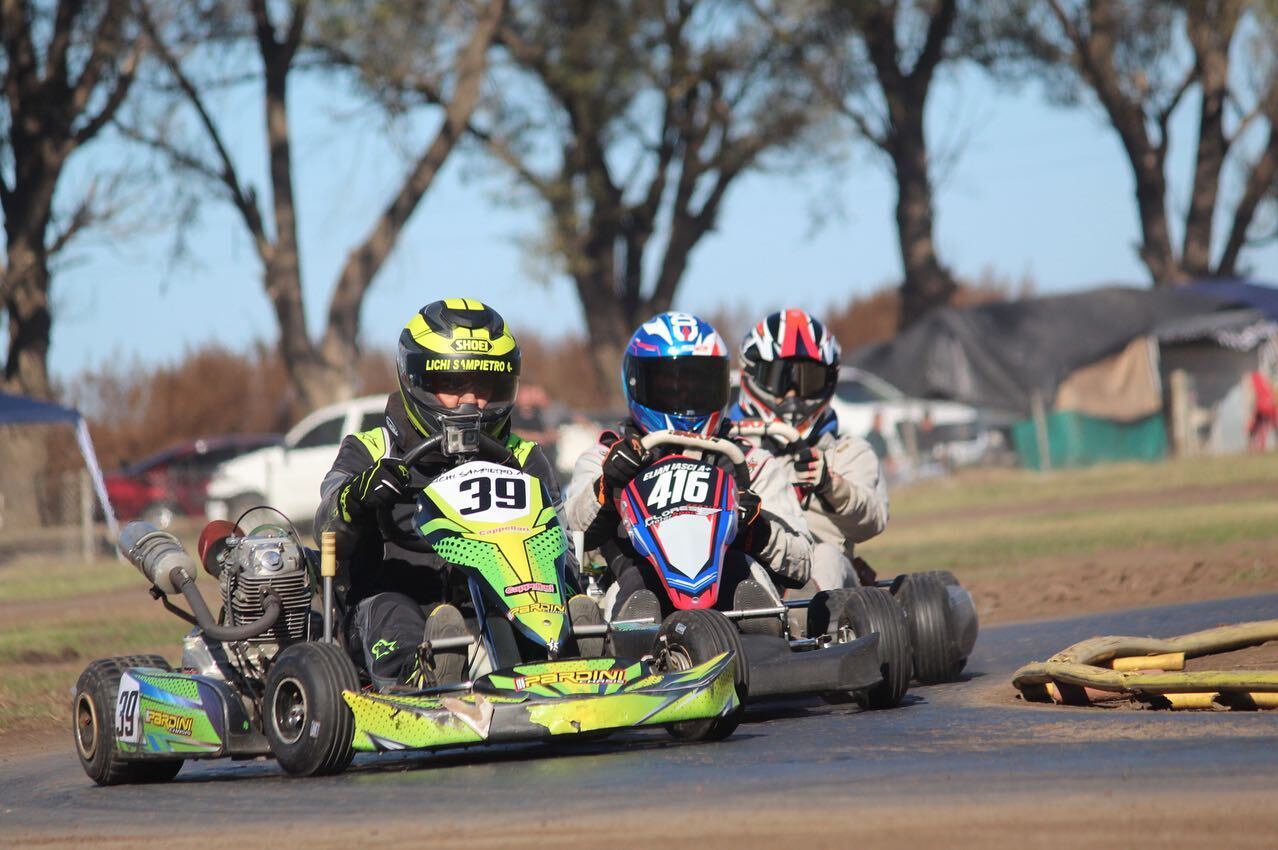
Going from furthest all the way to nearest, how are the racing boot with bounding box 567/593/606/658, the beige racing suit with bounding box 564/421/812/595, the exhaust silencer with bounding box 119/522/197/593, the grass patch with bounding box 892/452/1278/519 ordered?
the grass patch with bounding box 892/452/1278/519 < the beige racing suit with bounding box 564/421/812/595 < the exhaust silencer with bounding box 119/522/197/593 < the racing boot with bounding box 567/593/606/658

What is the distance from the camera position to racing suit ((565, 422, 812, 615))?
7.34m

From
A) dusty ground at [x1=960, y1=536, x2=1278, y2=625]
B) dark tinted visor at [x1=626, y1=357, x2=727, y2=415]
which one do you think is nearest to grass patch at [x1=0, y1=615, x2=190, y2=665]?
dark tinted visor at [x1=626, y1=357, x2=727, y2=415]

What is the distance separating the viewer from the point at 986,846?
4.24 metres

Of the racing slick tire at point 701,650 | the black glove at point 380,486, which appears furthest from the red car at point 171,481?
the racing slick tire at point 701,650

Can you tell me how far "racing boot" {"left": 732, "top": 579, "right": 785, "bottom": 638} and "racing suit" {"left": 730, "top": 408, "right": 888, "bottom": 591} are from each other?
0.92m

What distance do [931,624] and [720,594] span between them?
120 centimetres

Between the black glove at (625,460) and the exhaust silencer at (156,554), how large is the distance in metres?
1.66

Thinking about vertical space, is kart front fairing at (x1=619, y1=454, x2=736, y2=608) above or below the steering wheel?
below

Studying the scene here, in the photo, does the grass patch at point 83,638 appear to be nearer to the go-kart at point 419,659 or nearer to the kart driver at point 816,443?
the kart driver at point 816,443

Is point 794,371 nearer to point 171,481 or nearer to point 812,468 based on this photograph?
point 812,468

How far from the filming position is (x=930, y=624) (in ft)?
26.1

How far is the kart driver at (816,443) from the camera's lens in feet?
27.0

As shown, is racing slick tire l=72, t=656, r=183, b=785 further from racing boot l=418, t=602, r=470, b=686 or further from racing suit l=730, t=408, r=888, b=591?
racing suit l=730, t=408, r=888, b=591

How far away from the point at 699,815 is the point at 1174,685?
8.06 feet
